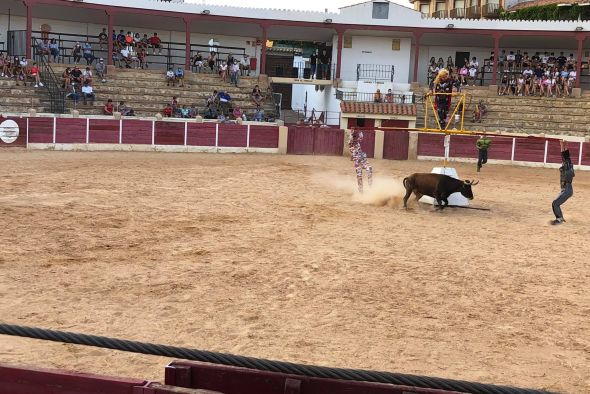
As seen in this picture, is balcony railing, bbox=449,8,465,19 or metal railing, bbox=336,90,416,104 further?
balcony railing, bbox=449,8,465,19

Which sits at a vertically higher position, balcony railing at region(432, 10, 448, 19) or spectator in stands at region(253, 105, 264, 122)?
balcony railing at region(432, 10, 448, 19)

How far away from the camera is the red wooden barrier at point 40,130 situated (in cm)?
2152

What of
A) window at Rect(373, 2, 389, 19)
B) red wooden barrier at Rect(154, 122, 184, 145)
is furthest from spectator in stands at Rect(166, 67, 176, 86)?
window at Rect(373, 2, 389, 19)

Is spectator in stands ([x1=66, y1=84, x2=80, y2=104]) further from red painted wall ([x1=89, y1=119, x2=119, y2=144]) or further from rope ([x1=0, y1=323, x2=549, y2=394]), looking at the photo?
rope ([x1=0, y1=323, x2=549, y2=394])

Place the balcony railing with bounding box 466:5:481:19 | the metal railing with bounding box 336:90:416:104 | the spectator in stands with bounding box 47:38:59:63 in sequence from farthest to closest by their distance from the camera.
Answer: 1. the balcony railing with bounding box 466:5:481:19
2. the metal railing with bounding box 336:90:416:104
3. the spectator in stands with bounding box 47:38:59:63

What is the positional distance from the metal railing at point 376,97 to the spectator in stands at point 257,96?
10.9 feet

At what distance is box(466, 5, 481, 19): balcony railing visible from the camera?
4900 centimetres

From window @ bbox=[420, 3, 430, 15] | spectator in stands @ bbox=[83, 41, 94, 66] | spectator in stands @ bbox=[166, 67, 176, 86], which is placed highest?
window @ bbox=[420, 3, 430, 15]

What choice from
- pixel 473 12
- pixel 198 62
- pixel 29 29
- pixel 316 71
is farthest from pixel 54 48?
pixel 473 12

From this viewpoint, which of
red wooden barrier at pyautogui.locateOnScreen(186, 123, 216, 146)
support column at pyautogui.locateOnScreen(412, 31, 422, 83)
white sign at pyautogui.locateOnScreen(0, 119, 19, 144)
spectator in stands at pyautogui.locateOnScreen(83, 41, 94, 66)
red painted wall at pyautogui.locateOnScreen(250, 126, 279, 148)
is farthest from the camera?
support column at pyautogui.locateOnScreen(412, 31, 422, 83)

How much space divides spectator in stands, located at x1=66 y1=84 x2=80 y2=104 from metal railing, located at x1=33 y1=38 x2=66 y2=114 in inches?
9.1

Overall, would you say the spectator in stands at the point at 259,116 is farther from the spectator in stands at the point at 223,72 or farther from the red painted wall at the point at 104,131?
the red painted wall at the point at 104,131

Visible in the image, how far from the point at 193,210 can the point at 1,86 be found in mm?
15537

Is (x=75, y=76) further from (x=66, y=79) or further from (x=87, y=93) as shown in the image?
(x=87, y=93)
